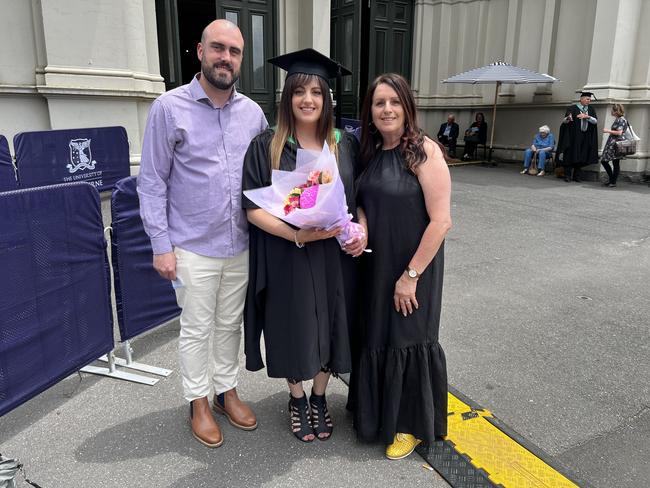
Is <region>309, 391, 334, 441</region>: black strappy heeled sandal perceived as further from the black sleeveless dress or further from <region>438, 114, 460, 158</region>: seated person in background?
<region>438, 114, 460, 158</region>: seated person in background

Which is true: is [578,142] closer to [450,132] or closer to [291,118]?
[450,132]

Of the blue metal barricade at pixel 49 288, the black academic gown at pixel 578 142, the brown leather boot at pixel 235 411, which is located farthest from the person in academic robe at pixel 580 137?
the blue metal barricade at pixel 49 288

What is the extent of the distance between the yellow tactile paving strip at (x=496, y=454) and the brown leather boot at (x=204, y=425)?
48.9 inches

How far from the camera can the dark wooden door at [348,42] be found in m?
12.9

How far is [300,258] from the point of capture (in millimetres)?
2428

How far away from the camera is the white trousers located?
2587 millimetres

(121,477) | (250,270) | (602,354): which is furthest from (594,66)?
(121,477)

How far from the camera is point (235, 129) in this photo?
2.53 m

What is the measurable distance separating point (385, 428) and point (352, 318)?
58 cm

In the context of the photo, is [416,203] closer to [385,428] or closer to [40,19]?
[385,428]

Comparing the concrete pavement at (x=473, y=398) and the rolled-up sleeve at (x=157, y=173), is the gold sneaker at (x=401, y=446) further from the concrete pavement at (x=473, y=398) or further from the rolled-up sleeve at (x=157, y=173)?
the rolled-up sleeve at (x=157, y=173)

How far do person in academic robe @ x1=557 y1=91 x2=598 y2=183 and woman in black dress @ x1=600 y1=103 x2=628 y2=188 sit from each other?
1.36 ft

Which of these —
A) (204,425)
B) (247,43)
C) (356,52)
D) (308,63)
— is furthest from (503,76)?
(204,425)

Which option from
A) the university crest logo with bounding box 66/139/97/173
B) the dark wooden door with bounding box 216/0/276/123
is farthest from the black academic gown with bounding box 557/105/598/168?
the university crest logo with bounding box 66/139/97/173
